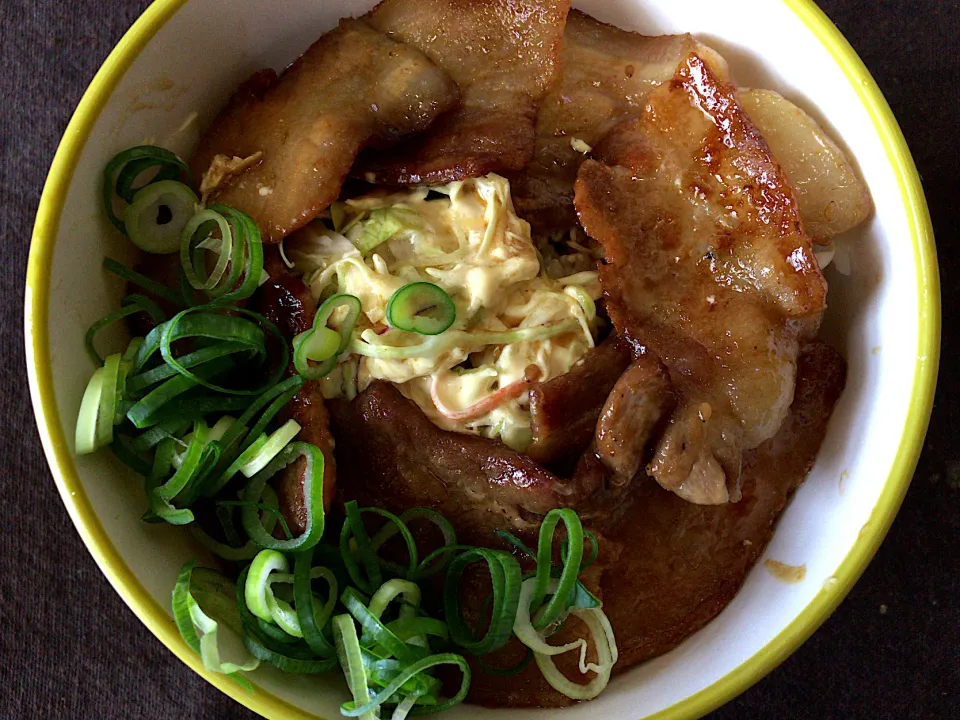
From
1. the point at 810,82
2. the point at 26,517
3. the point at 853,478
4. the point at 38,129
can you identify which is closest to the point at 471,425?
the point at 853,478

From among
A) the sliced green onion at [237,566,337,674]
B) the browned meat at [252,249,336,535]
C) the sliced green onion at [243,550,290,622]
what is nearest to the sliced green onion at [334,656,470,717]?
the sliced green onion at [237,566,337,674]

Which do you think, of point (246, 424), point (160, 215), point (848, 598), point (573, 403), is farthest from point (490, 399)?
point (848, 598)

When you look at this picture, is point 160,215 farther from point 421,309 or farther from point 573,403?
point 573,403

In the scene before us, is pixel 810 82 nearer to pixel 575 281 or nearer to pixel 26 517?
pixel 575 281

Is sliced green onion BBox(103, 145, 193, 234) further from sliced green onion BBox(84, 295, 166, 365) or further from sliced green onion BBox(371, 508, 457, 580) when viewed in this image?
sliced green onion BBox(371, 508, 457, 580)

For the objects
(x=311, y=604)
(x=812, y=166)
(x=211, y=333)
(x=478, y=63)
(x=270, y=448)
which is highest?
(x=812, y=166)

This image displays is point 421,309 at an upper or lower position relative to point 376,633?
upper
